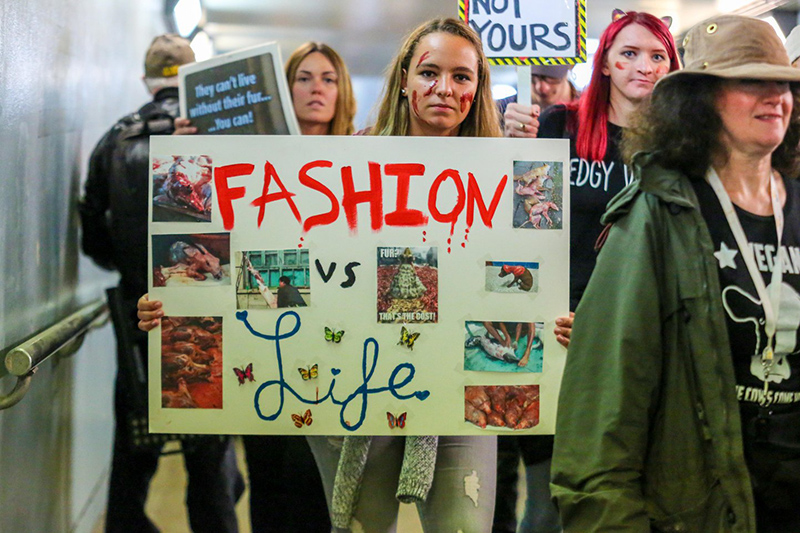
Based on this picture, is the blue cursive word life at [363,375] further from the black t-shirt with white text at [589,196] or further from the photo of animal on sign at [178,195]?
the black t-shirt with white text at [589,196]

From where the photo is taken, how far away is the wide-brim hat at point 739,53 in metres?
1.31

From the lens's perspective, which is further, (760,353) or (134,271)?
(134,271)

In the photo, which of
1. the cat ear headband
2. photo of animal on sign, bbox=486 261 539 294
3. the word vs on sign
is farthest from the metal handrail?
the cat ear headband

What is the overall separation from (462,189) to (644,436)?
68 cm

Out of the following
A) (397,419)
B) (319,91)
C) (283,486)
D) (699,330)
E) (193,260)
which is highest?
(319,91)

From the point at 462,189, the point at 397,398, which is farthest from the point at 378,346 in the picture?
the point at 462,189

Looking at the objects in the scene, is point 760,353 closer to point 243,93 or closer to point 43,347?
point 243,93

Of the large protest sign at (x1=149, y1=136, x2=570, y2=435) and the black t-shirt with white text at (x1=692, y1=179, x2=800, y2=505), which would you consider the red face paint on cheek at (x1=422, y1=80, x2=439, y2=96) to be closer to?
the large protest sign at (x1=149, y1=136, x2=570, y2=435)

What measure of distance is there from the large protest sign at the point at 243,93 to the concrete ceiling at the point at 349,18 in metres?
4.06

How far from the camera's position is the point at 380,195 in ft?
5.71

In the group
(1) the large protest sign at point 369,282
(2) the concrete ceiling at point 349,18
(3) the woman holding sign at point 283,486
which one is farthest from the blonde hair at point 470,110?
(2) the concrete ceiling at point 349,18

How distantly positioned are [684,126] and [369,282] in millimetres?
712

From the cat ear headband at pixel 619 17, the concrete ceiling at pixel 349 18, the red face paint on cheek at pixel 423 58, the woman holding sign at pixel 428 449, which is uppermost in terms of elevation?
the concrete ceiling at pixel 349 18

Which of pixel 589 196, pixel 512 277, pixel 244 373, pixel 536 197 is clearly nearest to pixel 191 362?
pixel 244 373
